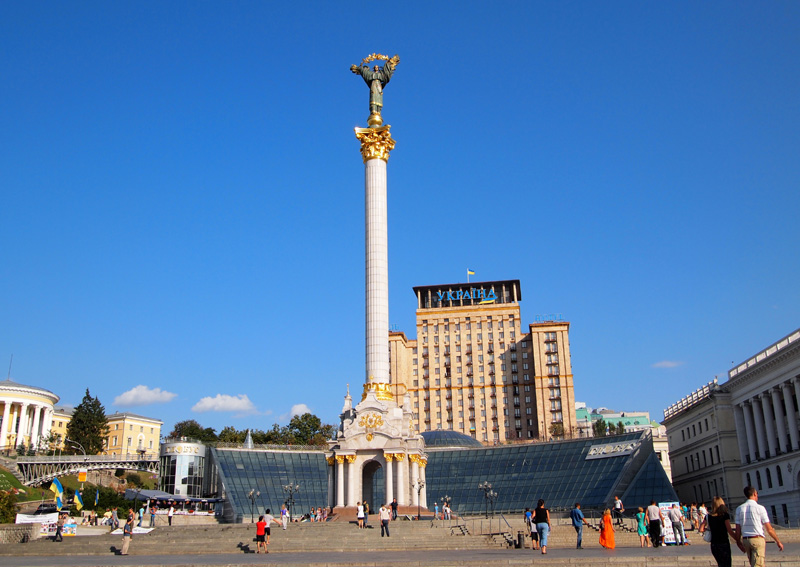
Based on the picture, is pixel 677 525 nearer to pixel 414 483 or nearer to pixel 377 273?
pixel 414 483

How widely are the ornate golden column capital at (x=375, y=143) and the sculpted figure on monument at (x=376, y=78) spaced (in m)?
1.12

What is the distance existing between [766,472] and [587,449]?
16638mm

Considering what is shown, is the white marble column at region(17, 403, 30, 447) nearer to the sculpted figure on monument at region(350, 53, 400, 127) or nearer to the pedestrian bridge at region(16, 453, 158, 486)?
the pedestrian bridge at region(16, 453, 158, 486)

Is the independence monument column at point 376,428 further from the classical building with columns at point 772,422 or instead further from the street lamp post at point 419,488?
the classical building with columns at point 772,422

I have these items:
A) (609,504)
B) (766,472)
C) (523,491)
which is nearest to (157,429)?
(523,491)

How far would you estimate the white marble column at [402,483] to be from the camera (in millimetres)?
48375

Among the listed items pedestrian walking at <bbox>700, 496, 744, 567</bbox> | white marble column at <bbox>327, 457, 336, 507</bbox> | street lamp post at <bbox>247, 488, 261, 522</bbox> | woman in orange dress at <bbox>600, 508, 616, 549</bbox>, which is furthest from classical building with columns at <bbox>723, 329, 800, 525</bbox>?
pedestrian walking at <bbox>700, 496, 744, 567</bbox>

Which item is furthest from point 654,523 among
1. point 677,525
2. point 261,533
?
point 261,533

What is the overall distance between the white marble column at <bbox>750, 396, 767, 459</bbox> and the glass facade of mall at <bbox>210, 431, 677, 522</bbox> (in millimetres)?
8985

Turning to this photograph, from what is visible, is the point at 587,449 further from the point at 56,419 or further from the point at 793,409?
the point at 56,419

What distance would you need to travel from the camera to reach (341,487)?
4931 cm

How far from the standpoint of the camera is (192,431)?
11431 centimetres

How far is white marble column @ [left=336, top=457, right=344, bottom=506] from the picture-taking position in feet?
161

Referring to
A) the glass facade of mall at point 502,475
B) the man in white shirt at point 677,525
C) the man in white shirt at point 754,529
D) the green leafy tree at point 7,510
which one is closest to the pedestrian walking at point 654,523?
the man in white shirt at point 677,525
